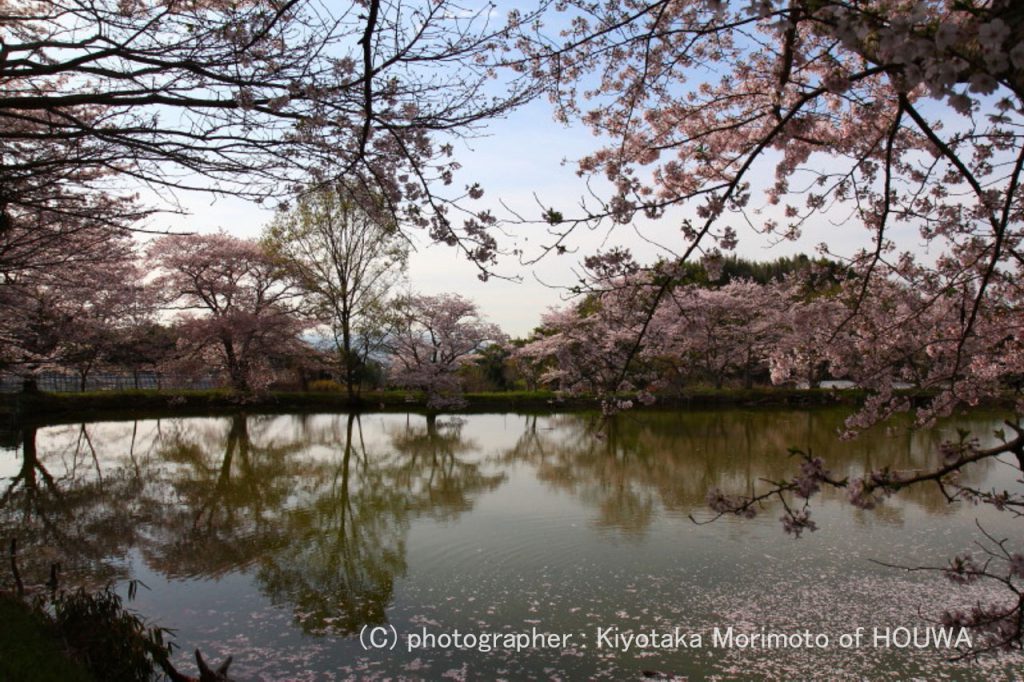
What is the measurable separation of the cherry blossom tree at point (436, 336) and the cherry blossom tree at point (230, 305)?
2666 millimetres

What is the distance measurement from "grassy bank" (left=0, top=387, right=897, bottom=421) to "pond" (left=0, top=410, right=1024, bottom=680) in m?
6.33

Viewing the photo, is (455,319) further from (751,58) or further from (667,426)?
(751,58)

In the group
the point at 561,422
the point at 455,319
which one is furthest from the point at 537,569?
the point at 455,319

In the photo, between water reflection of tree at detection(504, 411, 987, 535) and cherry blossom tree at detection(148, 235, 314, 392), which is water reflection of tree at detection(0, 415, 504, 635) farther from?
cherry blossom tree at detection(148, 235, 314, 392)

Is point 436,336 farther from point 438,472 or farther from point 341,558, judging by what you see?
point 341,558

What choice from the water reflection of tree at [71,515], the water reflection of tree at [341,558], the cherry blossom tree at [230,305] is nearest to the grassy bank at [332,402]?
the cherry blossom tree at [230,305]

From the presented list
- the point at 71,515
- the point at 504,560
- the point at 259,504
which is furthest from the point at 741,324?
the point at 71,515

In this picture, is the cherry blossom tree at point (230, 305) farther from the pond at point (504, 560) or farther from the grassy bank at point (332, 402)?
the pond at point (504, 560)

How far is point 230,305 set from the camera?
739 inches

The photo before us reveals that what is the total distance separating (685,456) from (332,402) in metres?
11.1

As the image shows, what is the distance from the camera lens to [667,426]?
13930mm

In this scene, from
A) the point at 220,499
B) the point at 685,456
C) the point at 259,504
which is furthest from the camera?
the point at 685,456

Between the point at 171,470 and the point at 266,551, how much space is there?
15.3 ft

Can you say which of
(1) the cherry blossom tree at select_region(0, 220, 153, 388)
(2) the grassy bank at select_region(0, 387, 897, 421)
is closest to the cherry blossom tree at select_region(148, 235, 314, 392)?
(2) the grassy bank at select_region(0, 387, 897, 421)
